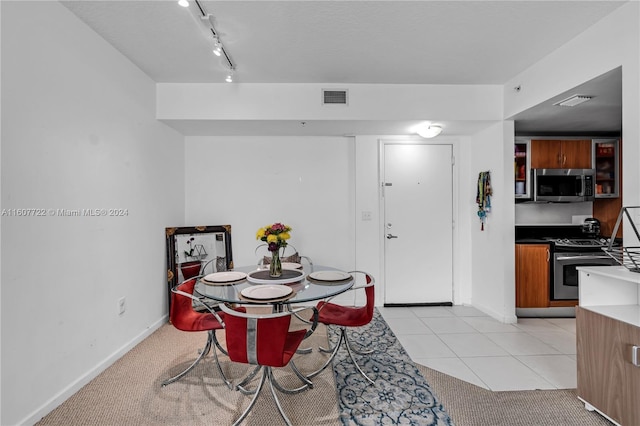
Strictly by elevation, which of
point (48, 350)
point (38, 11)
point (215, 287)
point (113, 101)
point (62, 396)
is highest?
point (38, 11)

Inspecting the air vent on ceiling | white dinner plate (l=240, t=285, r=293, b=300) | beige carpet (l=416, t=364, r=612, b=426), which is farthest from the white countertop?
the air vent on ceiling

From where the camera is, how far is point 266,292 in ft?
6.53

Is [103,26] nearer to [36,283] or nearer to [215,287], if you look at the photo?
[36,283]

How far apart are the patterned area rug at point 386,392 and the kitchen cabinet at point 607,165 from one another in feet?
11.5

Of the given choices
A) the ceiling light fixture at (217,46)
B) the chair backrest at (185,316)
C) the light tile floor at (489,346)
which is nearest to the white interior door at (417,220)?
the light tile floor at (489,346)

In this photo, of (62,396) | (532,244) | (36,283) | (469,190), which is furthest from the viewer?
(469,190)

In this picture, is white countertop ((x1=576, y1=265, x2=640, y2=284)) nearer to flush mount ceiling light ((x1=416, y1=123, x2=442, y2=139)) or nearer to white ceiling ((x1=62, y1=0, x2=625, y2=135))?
white ceiling ((x1=62, y1=0, x2=625, y2=135))

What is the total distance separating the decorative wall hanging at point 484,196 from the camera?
369cm

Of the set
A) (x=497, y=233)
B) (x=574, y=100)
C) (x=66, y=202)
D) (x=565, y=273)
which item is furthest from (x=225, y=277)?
(x=565, y=273)

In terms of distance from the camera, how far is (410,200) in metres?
4.14

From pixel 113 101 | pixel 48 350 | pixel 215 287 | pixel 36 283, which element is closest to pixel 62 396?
pixel 48 350

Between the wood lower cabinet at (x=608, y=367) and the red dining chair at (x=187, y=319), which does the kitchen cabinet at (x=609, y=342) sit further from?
the red dining chair at (x=187, y=319)

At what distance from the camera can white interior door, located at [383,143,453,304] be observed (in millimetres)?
4125

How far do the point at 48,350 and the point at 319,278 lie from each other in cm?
179
